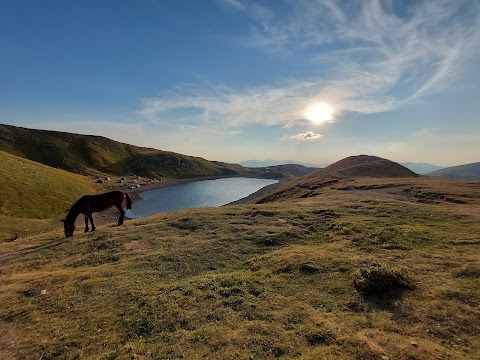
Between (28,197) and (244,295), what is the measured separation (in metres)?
70.0

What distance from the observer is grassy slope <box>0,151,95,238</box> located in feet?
158

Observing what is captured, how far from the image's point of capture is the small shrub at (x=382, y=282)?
12.9 metres

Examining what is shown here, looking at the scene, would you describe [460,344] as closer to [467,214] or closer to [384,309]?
[384,309]

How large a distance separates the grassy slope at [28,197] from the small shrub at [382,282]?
4628 cm

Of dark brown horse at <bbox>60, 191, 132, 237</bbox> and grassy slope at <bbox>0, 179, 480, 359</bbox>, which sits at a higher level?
dark brown horse at <bbox>60, 191, 132, 237</bbox>

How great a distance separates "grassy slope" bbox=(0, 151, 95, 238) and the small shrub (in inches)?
1822

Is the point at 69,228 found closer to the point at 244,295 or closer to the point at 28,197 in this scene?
the point at 244,295

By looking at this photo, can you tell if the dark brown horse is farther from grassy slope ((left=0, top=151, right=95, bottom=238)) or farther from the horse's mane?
grassy slope ((left=0, top=151, right=95, bottom=238))

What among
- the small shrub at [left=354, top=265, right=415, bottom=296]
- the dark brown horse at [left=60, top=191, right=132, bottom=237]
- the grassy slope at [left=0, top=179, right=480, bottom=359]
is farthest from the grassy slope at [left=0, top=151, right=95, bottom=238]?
the small shrub at [left=354, top=265, right=415, bottom=296]

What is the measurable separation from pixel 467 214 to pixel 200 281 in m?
25.9

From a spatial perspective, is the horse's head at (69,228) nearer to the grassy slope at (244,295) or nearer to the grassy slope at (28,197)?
the grassy slope at (244,295)

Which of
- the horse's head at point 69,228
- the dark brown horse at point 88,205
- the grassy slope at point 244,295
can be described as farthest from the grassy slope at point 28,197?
the grassy slope at point 244,295

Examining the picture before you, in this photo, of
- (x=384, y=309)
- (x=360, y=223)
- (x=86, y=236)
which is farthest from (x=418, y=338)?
(x=86, y=236)

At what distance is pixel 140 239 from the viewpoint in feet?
80.0
